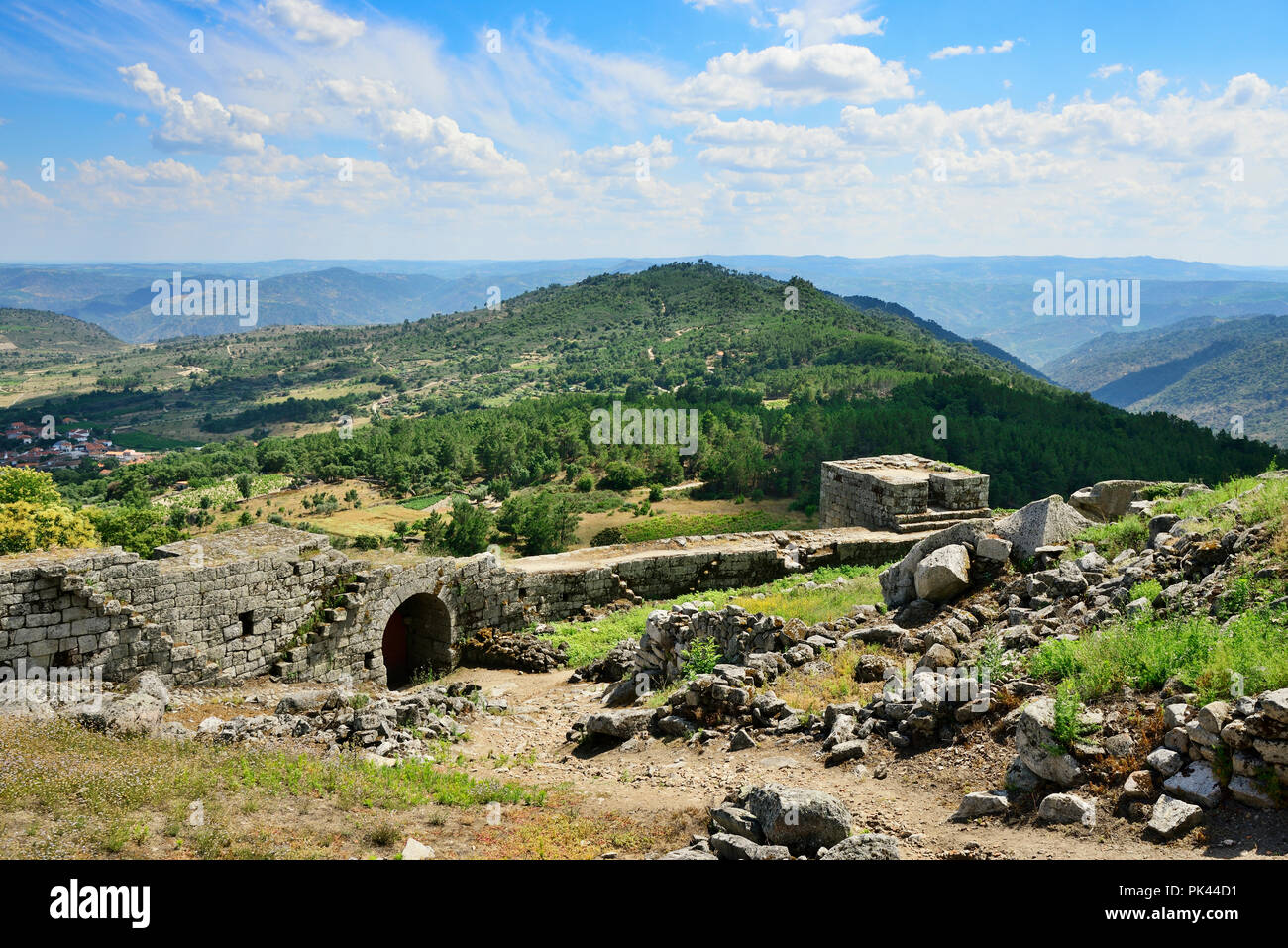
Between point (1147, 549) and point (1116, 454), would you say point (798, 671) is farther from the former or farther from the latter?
point (1116, 454)

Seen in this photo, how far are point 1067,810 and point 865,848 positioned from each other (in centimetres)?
128

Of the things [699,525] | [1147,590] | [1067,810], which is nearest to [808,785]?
[1067,810]

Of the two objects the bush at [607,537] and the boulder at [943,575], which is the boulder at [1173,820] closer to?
the boulder at [943,575]

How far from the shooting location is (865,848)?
4789 mm

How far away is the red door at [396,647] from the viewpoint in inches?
562

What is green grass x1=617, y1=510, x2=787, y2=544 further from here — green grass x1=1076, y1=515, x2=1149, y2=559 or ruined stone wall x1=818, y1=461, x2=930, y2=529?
green grass x1=1076, y1=515, x2=1149, y2=559

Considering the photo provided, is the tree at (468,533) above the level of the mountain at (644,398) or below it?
below

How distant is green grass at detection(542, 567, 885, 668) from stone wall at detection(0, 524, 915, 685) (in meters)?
0.61

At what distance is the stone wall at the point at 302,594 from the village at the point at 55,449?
7156 centimetres

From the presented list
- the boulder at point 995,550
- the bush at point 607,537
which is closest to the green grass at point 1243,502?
the boulder at point 995,550

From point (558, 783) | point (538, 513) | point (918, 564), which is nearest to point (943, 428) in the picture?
point (538, 513)

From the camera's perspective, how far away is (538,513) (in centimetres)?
4369

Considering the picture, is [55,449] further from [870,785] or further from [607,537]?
[870,785]

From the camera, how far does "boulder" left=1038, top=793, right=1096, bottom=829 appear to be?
4.93 m
